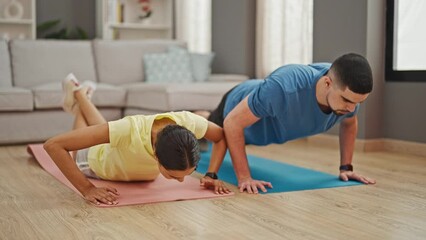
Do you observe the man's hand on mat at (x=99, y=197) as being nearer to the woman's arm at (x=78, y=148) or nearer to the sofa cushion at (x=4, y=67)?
the woman's arm at (x=78, y=148)

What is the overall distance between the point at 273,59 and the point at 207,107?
36.8 inches

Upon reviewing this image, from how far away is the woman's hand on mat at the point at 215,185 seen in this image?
2682 mm

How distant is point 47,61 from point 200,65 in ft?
4.40

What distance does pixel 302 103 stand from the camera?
2.70m

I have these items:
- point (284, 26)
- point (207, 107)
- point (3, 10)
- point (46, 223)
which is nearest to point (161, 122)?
point (46, 223)

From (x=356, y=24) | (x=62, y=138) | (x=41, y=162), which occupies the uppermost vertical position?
(x=356, y=24)

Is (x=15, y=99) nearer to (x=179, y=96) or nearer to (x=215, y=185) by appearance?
(x=179, y=96)

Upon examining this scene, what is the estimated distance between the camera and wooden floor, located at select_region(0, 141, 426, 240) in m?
2.03

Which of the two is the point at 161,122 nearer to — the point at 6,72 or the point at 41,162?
the point at 41,162

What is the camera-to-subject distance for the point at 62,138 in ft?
7.88

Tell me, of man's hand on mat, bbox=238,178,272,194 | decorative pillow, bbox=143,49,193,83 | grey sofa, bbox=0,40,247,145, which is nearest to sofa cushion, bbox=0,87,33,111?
grey sofa, bbox=0,40,247,145

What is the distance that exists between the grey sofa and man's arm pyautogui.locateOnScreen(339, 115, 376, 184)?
1736 millimetres

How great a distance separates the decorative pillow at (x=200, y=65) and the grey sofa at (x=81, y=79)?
0.18 m

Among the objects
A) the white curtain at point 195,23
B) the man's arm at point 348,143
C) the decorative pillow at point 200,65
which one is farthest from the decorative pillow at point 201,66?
the man's arm at point 348,143
